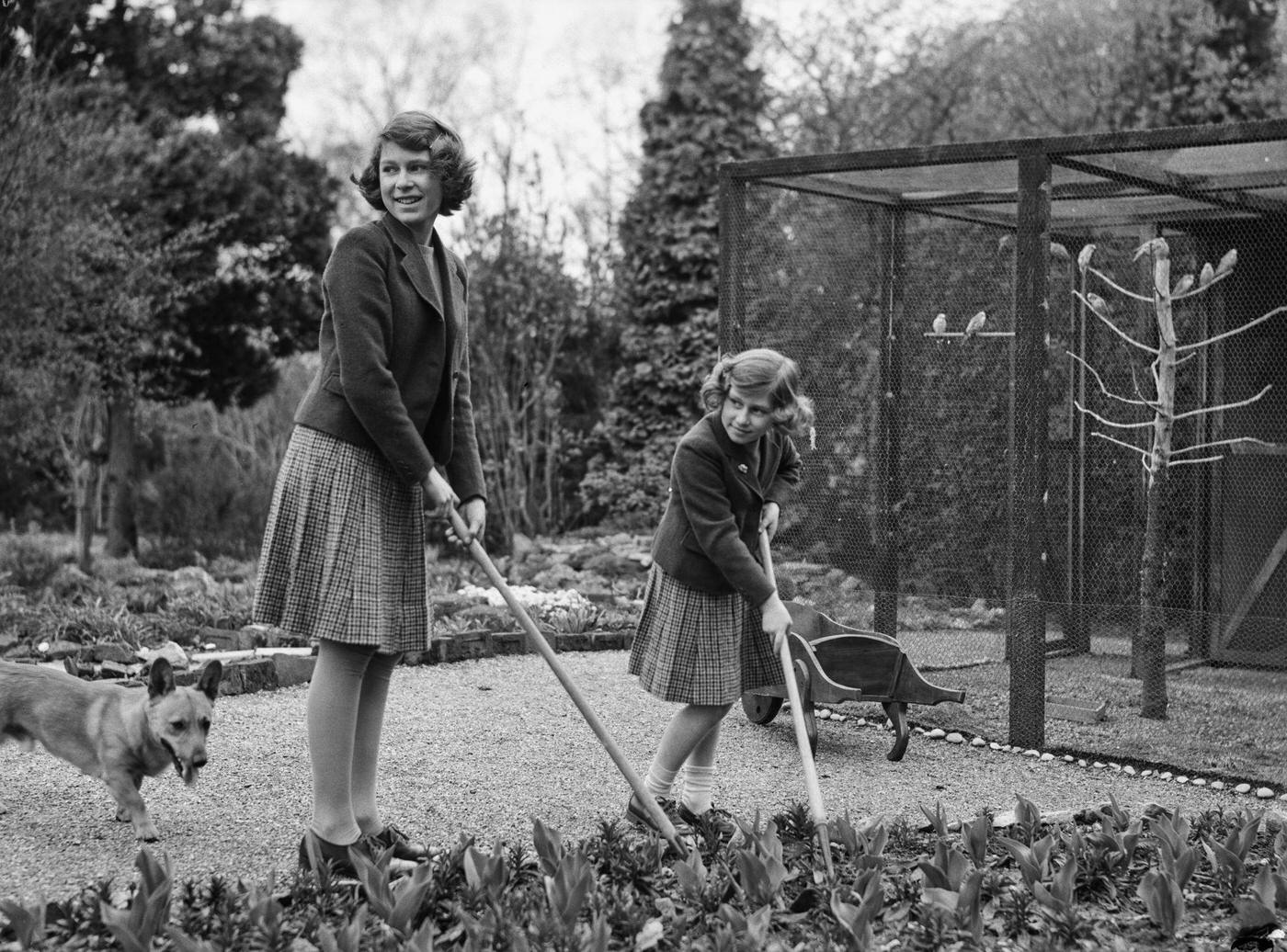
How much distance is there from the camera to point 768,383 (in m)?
3.60

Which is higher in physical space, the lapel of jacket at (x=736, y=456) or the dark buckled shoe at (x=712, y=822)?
the lapel of jacket at (x=736, y=456)

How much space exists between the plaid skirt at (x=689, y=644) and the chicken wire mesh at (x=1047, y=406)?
5.71 feet

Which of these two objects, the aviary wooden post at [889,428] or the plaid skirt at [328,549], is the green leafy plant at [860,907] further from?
the aviary wooden post at [889,428]

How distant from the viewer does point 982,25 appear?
1532 cm

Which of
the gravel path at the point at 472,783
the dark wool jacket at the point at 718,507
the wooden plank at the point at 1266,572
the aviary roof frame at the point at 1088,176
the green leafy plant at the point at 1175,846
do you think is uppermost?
the aviary roof frame at the point at 1088,176

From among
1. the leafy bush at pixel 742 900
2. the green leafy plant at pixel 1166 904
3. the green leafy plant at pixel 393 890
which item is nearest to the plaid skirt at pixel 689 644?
the leafy bush at pixel 742 900

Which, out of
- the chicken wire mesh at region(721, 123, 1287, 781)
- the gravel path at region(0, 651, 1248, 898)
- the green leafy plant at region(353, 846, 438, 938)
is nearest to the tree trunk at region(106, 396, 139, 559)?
the gravel path at region(0, 651, 1248, 898)

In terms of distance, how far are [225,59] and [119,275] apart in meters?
3.82

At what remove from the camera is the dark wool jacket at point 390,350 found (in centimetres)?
298

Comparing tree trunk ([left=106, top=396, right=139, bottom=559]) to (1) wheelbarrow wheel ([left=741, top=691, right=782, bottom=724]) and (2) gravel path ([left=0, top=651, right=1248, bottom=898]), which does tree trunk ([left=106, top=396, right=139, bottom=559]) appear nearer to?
(2) gravel path ([left=0, top=651, right=1248, bottom=898])

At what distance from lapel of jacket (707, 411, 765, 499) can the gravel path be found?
3.42ft

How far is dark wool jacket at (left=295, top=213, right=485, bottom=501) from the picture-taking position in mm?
2984

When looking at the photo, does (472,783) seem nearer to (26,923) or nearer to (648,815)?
(648,815)

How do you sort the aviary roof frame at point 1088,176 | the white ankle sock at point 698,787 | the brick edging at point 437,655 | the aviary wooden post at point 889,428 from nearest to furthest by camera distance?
the white ankle sock at point 698,787
the aviary roof frame at point 1088,176
the brick edging at point 437,655
the aviary wooden post at point 889,428
